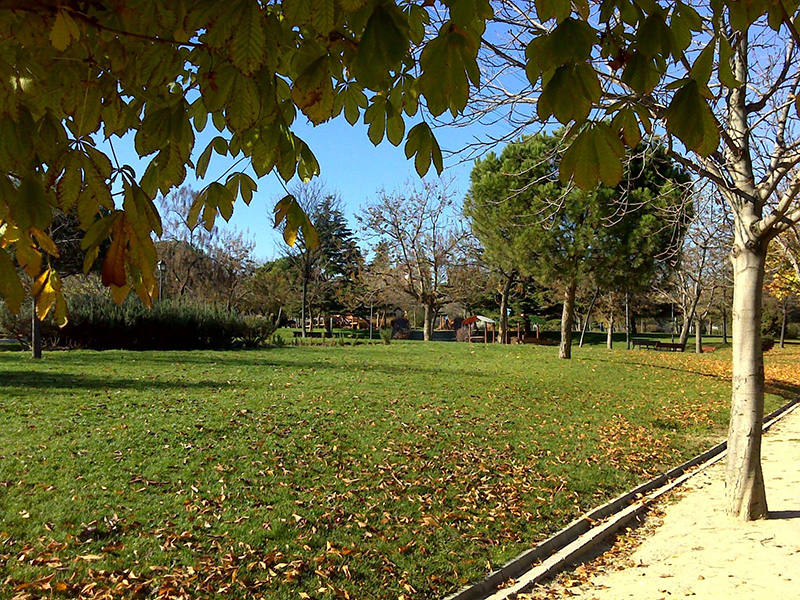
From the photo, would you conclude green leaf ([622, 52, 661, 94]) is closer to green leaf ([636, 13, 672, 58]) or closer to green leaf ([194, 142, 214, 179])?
green leaf ([636, 13, 672, 58])

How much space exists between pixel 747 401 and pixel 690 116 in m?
5.42

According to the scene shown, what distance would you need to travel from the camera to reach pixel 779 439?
34.7ft

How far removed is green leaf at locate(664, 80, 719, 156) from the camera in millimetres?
1681

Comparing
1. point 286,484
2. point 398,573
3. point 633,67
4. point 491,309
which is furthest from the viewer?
point 491,309

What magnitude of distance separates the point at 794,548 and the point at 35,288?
635cm

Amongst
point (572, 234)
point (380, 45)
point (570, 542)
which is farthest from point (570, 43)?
point (572, 234)

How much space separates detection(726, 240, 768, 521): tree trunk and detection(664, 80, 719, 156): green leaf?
16.6 ft

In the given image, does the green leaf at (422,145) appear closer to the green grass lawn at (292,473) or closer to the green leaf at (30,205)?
the green leaf at (30,205)

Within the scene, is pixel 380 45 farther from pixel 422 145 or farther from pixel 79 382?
pixel 79 382

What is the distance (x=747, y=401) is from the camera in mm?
6070

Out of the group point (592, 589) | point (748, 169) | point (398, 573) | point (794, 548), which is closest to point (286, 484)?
point (398, 573)

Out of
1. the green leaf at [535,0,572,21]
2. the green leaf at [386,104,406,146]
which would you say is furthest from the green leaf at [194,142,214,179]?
the green leaf at [535,0,572,21]

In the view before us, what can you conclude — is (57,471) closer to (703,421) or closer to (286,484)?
(286,484)

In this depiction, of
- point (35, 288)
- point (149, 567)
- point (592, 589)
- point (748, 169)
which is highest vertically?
point (748, 169)
